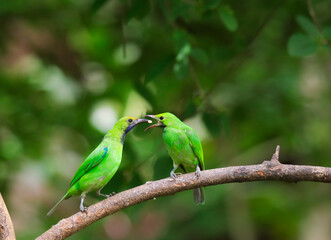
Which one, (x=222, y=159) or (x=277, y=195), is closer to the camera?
(x=222, y=159)

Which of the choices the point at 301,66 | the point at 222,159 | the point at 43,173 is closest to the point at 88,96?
the point at 43,173

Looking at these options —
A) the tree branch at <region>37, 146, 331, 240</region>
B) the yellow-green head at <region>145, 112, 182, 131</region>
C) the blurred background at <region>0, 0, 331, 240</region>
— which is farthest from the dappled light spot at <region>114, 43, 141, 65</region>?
the tree branch at <region>37, 146, 331, 240</region>

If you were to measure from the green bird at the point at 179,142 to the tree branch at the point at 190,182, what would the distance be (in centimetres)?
16

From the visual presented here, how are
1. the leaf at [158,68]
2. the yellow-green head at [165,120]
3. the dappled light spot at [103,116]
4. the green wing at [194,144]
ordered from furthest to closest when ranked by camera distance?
the dappled light spot at [103,116]
the leaf at [158,68]
the green wing at [194,144]
the yellow-green head at [165,120]

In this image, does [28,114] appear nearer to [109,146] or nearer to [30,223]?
[30,223]

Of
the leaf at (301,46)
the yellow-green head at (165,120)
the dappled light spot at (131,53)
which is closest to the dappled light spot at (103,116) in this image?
the dappled light spot at (131,53)

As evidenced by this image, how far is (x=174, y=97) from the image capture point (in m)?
7.20

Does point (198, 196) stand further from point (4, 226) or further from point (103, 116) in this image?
point (103, 116)

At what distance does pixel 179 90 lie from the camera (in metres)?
7.04

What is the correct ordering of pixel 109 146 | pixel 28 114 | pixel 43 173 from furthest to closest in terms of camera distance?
pixel 43 173 → pixel 28 114 → pixel 109 146

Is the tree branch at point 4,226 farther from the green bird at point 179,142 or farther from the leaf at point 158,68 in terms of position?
the leaf at point 158,68

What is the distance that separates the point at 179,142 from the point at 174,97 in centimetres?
378

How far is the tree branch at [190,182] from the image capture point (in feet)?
10.2

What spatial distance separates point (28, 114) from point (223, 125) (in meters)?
2.73
